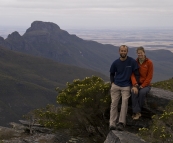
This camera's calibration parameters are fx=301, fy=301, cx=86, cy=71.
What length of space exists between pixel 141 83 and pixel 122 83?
2.92 feet

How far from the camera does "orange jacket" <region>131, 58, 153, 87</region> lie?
13.8 meters

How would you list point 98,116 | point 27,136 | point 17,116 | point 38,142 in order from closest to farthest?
point 98,116
point 38,142
point 27,136
point 17,116

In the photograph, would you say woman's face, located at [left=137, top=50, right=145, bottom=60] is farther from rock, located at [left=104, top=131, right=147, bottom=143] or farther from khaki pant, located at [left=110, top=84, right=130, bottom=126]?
rock, located at [left=104, top=131, right=147, bottom=143]

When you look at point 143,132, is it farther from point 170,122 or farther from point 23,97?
point 23,97

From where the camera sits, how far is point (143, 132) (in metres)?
12.2

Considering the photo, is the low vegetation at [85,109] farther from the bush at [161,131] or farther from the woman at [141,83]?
the bush at [161,131]

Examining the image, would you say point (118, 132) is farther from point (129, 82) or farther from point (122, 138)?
point (129, 82)

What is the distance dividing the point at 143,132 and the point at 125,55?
3593 mm

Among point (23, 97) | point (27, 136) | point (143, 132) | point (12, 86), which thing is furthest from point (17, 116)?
point (143, 132)

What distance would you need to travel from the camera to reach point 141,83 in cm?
1401

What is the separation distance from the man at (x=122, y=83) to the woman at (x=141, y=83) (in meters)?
0.32

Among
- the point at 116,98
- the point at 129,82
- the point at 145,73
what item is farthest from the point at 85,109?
the point at 145,73

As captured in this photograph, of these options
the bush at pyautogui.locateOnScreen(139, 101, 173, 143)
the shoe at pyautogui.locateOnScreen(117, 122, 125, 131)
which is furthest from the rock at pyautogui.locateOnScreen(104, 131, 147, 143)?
the shoe at pyautogui.locateOnScreen(117, 122, 125, 131)

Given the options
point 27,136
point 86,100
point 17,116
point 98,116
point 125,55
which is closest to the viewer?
point 125,55
